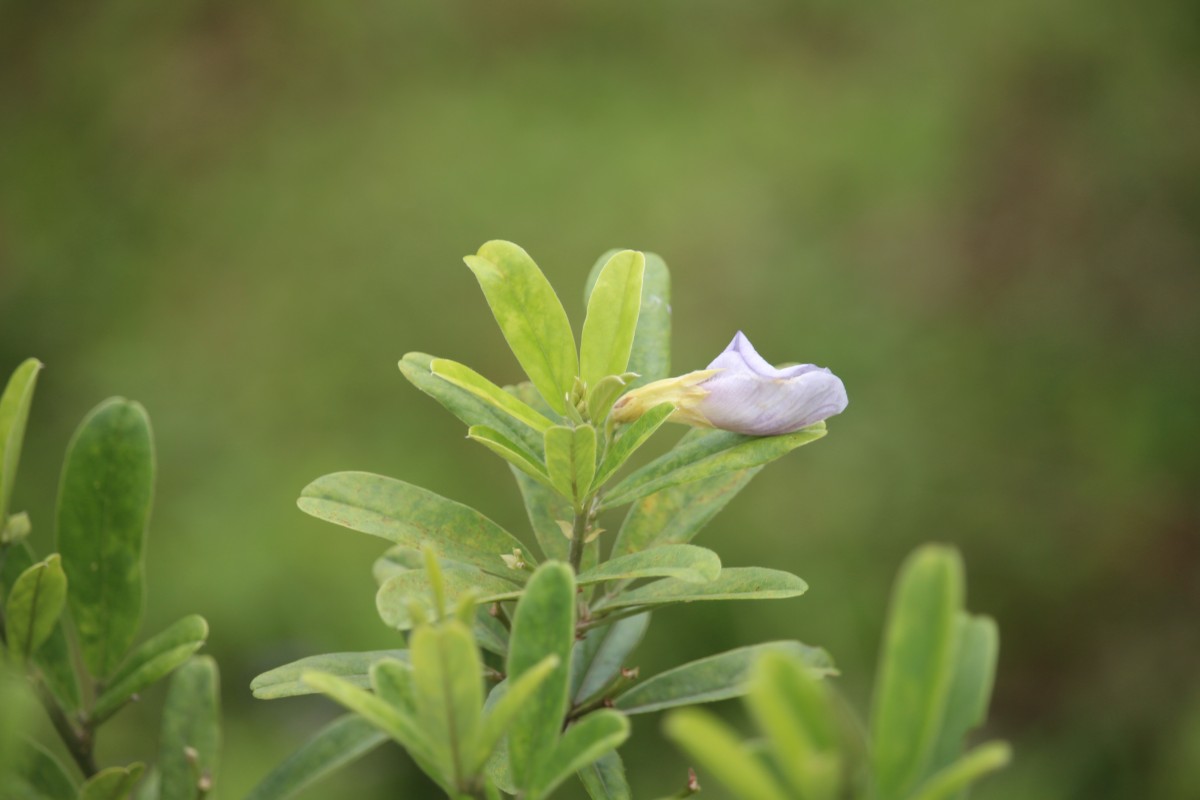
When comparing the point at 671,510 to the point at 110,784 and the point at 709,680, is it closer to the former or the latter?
the point at 709,680

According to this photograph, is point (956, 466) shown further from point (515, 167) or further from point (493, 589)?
point (493, 589)

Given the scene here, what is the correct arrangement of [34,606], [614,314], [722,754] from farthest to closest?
1. [614,314]
2. [34,606]
3. [722,754]

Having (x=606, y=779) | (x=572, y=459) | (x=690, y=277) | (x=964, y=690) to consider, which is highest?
(x=690, y=277)

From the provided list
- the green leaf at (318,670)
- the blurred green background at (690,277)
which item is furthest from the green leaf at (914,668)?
the blurred green background at (690,277)

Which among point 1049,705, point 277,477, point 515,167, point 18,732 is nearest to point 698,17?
point 515,167

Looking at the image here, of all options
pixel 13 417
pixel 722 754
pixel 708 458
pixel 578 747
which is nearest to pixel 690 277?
pixel 708 458
